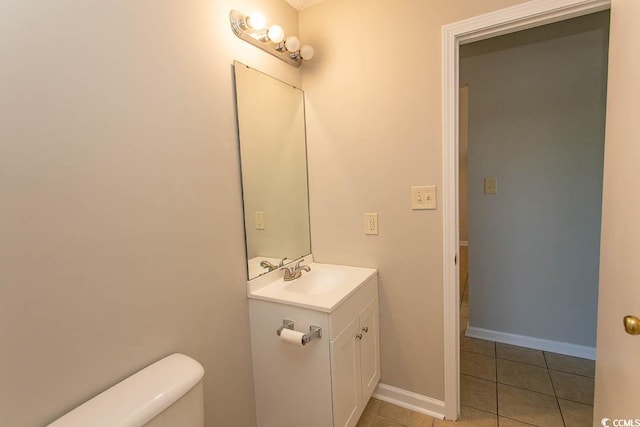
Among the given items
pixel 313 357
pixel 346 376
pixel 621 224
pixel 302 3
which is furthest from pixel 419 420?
pixel 302 3

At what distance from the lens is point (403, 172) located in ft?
5.36

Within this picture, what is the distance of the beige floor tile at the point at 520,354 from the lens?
2148mm

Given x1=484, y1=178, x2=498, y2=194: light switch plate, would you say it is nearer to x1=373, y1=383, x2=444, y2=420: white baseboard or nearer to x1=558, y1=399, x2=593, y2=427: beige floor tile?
x1=558, y1=399, x2=593, y2=427: beige floor tile

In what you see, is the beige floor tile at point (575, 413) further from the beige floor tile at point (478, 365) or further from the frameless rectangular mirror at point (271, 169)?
the frameless rectangular mirror at point (271, 169)

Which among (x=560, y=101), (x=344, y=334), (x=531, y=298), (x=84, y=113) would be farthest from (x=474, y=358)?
(x=84, y=113)

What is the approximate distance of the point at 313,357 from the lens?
1.34 meters

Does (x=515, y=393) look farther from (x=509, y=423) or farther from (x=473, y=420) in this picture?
(x=473, y=420)

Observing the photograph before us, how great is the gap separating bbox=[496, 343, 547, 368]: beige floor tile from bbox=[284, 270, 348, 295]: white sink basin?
1.47 m

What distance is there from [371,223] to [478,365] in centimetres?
134

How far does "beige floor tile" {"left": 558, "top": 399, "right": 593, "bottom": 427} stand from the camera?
1.60 meters

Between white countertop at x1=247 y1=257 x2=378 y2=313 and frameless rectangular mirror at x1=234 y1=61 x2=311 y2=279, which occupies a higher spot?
frameless rectangular mirror at x1=234 y1=61 x2=311 y2=279

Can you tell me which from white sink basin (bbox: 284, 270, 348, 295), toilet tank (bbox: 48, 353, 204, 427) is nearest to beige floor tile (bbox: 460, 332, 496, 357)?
white sink basin (bbox: 284, 270, 348, 295)

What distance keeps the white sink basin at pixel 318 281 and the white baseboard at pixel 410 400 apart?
713mm

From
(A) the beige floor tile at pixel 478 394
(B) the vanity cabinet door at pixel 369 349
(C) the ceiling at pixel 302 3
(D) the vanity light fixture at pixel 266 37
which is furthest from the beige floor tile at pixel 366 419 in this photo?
(C) the ceiling at pixel 302 3
